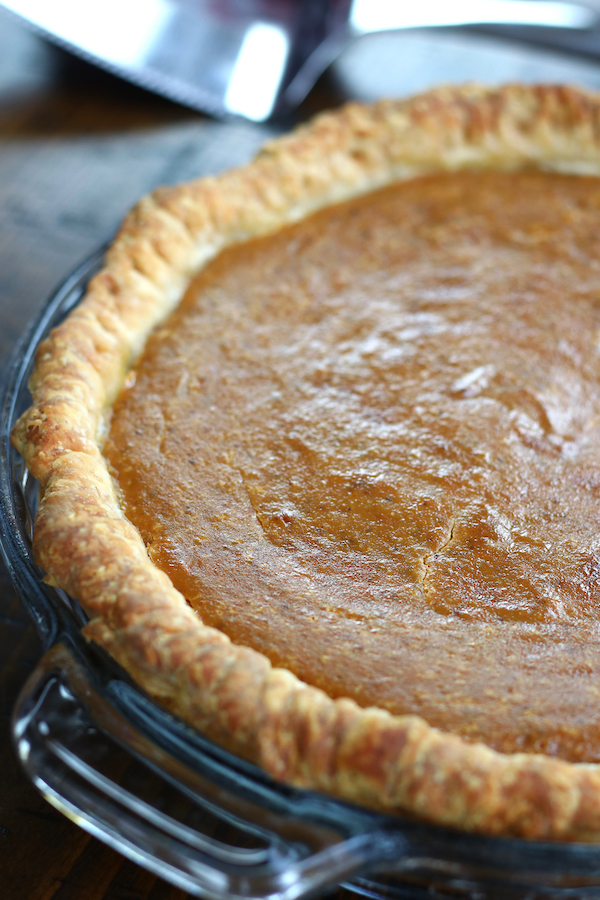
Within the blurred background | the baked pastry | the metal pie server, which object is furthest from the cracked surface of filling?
the metal pie server

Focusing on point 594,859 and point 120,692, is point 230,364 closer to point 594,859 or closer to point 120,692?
point 120,692

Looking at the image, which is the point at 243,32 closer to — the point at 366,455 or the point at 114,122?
the point at 114,122

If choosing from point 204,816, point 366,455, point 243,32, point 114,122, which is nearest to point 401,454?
point 366,455

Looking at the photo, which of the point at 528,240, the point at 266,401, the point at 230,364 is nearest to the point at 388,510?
the point at 266,401

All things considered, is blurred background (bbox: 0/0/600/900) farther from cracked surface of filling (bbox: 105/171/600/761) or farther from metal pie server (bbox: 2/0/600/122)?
cracked surface of filling (bbox: 105/171/600/761)

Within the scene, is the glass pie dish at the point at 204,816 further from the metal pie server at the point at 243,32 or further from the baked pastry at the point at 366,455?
the metal pie server at the point at 243,32
